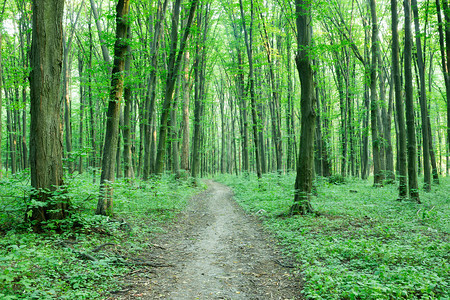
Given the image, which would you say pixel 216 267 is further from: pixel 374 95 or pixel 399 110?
pixel 374 95

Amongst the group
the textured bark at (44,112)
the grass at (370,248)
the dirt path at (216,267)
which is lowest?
the dirt path at (216,267)

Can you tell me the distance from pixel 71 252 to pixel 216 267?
246cm

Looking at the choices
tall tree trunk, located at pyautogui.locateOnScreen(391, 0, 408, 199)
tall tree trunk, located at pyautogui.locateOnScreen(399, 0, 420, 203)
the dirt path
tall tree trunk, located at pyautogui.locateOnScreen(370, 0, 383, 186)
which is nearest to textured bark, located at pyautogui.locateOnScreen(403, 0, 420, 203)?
tall tree trunk, located at pyautogui.locateOnScreen(399, 0, 420, 203)

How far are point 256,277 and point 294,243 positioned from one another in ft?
5.32

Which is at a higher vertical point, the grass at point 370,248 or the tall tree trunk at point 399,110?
the tall tree trunk at point 399,110

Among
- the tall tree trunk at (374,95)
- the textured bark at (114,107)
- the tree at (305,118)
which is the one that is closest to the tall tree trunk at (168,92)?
the textured bark at (114,107)

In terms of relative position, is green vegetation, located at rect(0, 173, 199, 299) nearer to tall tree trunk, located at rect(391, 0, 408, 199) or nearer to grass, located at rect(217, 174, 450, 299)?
grass, located at rect(217, 174, 450, 299)

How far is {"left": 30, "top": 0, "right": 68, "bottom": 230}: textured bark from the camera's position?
5.17 meters

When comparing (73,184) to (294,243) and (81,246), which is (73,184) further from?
(294,243)

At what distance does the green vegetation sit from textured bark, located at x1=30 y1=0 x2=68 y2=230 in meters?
0.28

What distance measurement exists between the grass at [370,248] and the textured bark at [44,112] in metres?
4.95

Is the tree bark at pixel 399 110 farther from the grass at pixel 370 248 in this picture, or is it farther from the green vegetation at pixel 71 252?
the green vegetation at pixel 71 252

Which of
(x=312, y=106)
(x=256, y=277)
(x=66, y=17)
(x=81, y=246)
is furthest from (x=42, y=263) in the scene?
(x=66, y=17)

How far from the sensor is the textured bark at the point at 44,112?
17.0 ft
